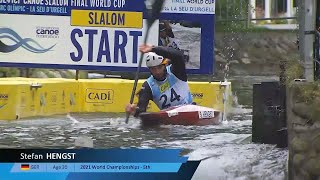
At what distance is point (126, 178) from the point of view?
6742mm

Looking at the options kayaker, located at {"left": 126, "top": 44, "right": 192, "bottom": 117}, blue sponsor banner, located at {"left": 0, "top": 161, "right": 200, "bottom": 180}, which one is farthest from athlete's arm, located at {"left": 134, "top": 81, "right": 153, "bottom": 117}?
blue sponsor banner, located at {"left": 0, "top": 161, "right": 200, "bottom": 180}

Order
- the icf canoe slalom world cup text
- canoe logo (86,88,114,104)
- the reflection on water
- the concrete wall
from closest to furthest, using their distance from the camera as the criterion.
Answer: the concrete wall, the icf canoe slalom world cup text, the reflection on water, canoe logo (86,88,114,104)

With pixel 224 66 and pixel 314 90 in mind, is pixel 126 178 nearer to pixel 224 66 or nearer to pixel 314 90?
pixel 314 90

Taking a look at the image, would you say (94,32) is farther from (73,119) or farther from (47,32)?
(73,119)

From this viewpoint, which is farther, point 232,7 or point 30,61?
point 232,7

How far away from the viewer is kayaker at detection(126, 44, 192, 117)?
24.6 feet

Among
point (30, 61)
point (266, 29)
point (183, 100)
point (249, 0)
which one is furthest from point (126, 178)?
point (266, 29)

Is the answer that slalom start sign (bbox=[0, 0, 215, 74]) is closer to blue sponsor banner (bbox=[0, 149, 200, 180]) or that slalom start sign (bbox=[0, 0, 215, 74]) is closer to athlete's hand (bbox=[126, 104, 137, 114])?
athlete's hand (bbox=[126, 104, 137, 114])

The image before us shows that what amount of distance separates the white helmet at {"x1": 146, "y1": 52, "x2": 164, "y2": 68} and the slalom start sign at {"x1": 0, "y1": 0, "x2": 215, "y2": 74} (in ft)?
0.35

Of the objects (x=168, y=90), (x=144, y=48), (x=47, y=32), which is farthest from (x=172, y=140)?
(x=47, y=32)

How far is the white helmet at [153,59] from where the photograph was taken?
294 inches

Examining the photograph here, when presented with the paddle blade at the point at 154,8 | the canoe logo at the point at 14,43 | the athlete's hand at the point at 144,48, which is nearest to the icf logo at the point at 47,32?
the canoe logo at the point at 14,43

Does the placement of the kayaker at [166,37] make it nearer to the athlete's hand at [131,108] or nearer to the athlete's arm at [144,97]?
the athlete's arm at [144,97]

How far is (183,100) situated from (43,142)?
69.6 inches
